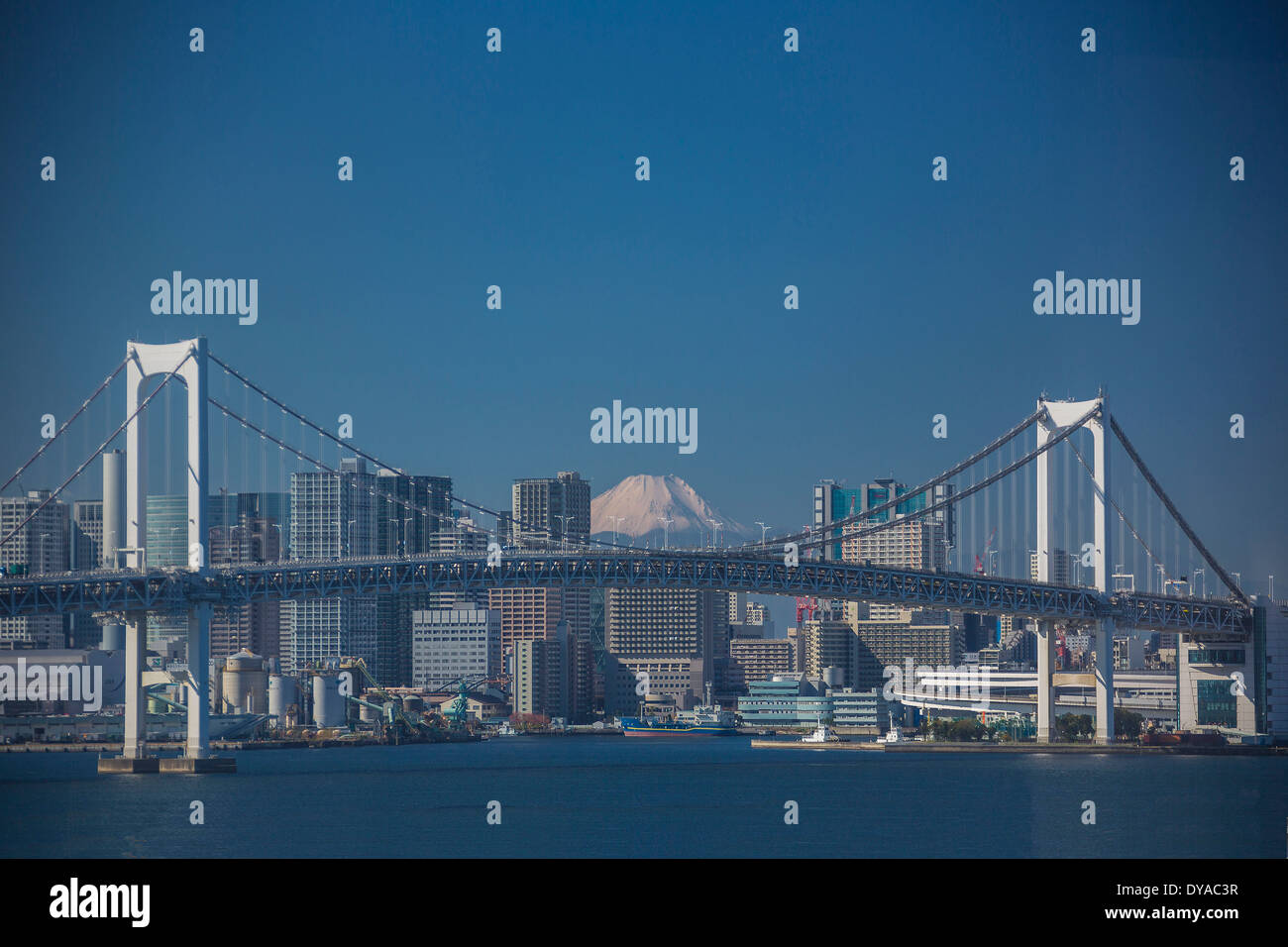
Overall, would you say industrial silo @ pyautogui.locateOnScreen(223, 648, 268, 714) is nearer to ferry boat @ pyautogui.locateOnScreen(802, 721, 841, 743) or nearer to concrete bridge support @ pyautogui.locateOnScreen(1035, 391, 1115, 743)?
ferry boat @ pyautogui.locateOnScreen(802, 721, 841, 743)

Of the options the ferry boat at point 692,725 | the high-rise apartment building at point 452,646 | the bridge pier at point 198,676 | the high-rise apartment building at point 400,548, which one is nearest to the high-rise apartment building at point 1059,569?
the bridge pier at point 198,676

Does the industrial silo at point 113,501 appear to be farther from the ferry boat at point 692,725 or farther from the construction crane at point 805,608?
the construction crane at point 805,608

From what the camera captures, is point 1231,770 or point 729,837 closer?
point 729,837

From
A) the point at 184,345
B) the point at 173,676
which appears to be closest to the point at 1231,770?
the point at 184,345

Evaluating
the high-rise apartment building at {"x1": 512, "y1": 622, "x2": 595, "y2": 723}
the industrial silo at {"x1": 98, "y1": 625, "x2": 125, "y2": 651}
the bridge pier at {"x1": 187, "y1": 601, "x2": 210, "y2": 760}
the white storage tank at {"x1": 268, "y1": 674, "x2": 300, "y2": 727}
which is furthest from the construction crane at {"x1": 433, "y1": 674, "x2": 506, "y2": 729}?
the bridge pier at {"x1": 187, "y1": 601, "x2": 210, "y2": 760}
